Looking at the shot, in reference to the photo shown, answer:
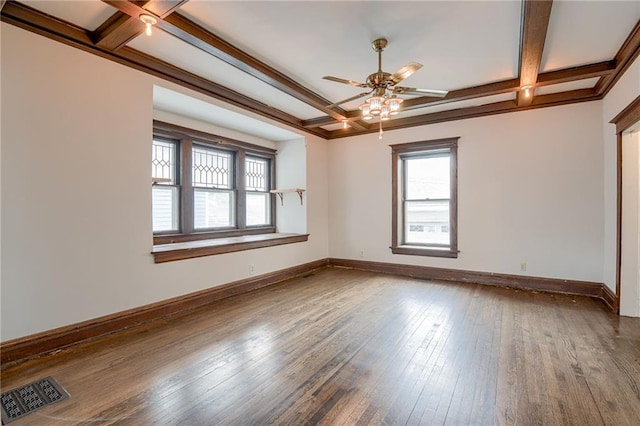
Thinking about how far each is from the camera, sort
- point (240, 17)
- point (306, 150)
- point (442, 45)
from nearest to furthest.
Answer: point (240, 17), point (442, 45), point (306, 150)

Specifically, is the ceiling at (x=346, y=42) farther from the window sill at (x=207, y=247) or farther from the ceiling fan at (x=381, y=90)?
the window sill at (x=207, y=247)

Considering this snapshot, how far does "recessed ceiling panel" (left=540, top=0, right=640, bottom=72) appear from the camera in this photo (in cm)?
255

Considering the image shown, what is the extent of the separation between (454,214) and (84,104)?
16.9 ft

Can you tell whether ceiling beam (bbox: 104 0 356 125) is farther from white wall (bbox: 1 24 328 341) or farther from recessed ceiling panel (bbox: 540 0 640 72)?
recessed ceiling panel (bbox: 540 0 640 72)

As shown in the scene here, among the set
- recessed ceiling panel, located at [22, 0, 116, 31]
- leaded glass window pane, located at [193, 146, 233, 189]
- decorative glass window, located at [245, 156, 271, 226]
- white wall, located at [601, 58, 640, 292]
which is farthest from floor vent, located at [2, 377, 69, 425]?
white wall, located at [601, 58, 640, 292]

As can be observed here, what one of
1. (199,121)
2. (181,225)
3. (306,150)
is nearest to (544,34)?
(306,150)

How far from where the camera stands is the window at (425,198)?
5293 mm

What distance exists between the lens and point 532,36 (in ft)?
9.09

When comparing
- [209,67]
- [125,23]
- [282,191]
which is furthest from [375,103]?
[282,191]

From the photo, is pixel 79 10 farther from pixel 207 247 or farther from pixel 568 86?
pixel 568 86

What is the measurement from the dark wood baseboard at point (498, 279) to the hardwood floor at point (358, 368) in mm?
461

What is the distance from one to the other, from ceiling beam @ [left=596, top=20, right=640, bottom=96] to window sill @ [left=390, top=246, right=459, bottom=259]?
293cm

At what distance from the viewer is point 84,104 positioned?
2.92m

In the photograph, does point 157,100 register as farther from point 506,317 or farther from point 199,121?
point 506,317
